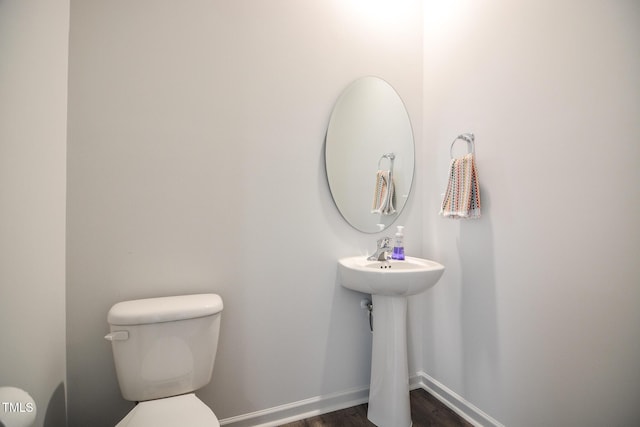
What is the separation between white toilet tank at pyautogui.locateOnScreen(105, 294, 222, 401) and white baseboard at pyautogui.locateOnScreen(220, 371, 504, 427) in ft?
1.41

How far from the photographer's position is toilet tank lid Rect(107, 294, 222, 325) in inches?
42.4

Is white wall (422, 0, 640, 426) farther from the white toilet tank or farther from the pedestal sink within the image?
the white toilet tank

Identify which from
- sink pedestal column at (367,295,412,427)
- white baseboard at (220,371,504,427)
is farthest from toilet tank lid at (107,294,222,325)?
sink pedestal column at (367,295,412,427)

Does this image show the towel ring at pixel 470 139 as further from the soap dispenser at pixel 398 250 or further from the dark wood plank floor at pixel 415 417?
the dark wood plank floor at pixel 415 417

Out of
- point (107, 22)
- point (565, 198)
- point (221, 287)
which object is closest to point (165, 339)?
point (221, 287)

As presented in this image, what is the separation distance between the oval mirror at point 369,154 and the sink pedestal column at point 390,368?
0.47m

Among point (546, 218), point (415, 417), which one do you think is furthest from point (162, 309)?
point (546, 218)

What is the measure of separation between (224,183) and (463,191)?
1.18 m

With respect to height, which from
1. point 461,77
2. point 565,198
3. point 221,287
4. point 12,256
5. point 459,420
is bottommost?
point 459,420

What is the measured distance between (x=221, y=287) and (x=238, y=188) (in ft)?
1.59

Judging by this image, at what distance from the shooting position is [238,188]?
4.67 feet

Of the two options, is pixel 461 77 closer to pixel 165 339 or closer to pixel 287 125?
pixel 287 125

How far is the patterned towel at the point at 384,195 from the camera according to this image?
1.74 meters

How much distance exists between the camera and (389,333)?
1.46 m
